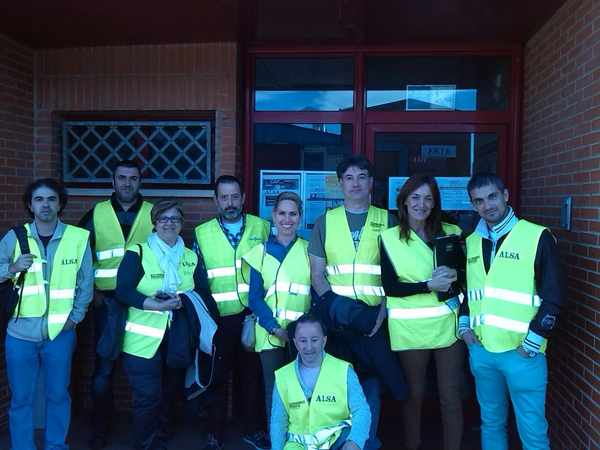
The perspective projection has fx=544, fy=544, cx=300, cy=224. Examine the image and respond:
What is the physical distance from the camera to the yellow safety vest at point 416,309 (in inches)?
129

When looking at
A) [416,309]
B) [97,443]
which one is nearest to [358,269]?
[416,309]

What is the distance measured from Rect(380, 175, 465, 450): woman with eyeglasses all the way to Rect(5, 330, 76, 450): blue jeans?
6.89 feet

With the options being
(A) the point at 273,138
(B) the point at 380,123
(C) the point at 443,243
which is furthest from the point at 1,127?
(C) the point at 443,243

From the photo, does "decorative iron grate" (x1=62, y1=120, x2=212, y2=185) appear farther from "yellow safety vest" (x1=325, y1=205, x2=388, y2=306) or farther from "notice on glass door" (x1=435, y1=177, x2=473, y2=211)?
"notice on glass door" (x1=435, y1=177, x2=473, y2=211)

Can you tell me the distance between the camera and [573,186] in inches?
137

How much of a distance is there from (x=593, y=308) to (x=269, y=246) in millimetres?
1970

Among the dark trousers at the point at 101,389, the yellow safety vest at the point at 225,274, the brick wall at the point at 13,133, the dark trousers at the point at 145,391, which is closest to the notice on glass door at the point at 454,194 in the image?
the yellow safety vest at the point at 225,274

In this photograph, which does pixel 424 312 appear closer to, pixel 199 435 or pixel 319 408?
pixel 319 408

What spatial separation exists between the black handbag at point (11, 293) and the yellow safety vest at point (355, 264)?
1893 millimetres

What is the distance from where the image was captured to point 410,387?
3348mm

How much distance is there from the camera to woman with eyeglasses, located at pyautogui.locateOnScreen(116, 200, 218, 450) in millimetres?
3482

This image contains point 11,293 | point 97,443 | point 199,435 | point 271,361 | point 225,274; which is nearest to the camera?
point 11,293

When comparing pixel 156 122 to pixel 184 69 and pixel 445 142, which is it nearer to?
pixel 184 69

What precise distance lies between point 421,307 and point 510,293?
530mm
